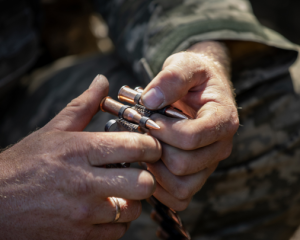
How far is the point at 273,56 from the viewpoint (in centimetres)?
162

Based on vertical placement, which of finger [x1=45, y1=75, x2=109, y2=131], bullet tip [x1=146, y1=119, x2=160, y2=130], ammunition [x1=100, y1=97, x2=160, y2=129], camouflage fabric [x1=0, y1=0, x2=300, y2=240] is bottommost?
camouflage fabric [x1=0, y1=0, x2=300, y2=240]

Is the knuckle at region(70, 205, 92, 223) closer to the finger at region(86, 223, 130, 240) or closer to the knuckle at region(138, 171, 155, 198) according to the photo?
the finger at region(86, 223, 130, 240)

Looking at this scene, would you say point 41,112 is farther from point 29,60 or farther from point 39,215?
point 39,215

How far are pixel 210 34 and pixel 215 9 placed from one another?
231mm

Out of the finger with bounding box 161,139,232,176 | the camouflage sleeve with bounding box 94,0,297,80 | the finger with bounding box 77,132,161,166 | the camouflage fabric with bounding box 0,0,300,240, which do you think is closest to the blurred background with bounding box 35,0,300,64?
the camouflage sleeve with bounding box 94,0,297,80

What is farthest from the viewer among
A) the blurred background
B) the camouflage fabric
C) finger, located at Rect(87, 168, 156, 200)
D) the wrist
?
the blurred background

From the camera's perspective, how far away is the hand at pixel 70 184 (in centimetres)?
91

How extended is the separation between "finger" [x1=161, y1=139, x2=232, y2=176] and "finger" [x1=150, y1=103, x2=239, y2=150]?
0.04 m

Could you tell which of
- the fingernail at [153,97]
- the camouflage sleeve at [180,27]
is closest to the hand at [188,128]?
the fingernail at [153,97]

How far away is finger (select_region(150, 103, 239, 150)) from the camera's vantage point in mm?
940

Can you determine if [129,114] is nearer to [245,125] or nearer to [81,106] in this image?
[81,106]

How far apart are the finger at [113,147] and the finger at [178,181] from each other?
0.14m

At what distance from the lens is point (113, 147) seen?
3.01 feet

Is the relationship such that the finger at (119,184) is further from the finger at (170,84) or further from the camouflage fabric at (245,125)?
the camouflage fabric at (245,125)
